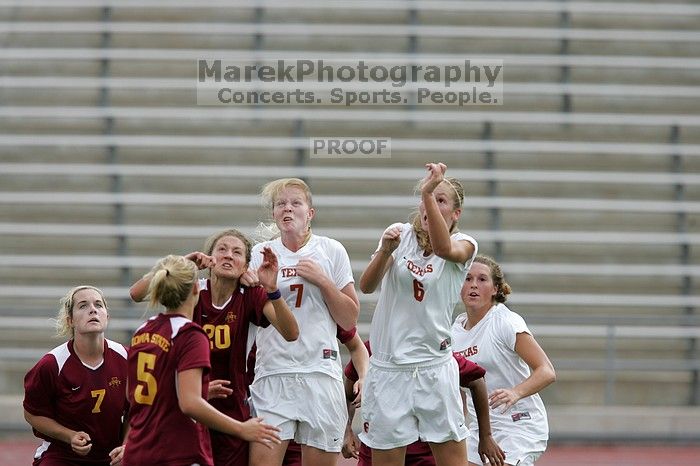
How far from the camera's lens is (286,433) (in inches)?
214

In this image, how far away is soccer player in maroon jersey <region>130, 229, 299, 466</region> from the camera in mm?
5281

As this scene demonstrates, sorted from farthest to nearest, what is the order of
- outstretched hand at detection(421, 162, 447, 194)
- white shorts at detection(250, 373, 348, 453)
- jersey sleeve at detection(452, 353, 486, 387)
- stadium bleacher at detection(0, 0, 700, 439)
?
stadium bleacher at detection(0, 0, 700, 439)
white shorts at detection(250, 373, 348, 453)
jersey sleeve at detection(452, 353, 486, 387)
outstretched hand at detection(421, 162, 447, 194)

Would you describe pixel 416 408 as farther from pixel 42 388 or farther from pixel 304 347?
pixel 42 388

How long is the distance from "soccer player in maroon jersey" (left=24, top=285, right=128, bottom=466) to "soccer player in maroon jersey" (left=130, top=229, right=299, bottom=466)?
361mm

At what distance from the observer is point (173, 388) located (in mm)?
4344

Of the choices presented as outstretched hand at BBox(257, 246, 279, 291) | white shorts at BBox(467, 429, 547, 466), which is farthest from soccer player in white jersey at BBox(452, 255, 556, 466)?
outstretched hand at BBox(257, 246, 279, 291)

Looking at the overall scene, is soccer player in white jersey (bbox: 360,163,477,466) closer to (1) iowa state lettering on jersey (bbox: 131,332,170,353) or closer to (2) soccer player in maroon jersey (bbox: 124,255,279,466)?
(2) soccer player in maroon jersey (bbox: 124,255,279,466)

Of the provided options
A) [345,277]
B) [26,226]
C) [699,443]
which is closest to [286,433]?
[345,277]

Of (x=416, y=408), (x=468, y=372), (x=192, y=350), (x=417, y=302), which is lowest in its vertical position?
(x=416, y=408)

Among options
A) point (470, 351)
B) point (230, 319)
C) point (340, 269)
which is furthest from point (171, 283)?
point (470, 351)

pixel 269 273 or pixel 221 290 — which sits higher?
pixel 269 273

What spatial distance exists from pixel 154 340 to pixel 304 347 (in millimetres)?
1273

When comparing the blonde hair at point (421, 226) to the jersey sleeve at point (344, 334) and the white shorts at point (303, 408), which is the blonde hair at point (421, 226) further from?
the white shorts at point (303, 408)

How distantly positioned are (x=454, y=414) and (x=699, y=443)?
6249 mm
